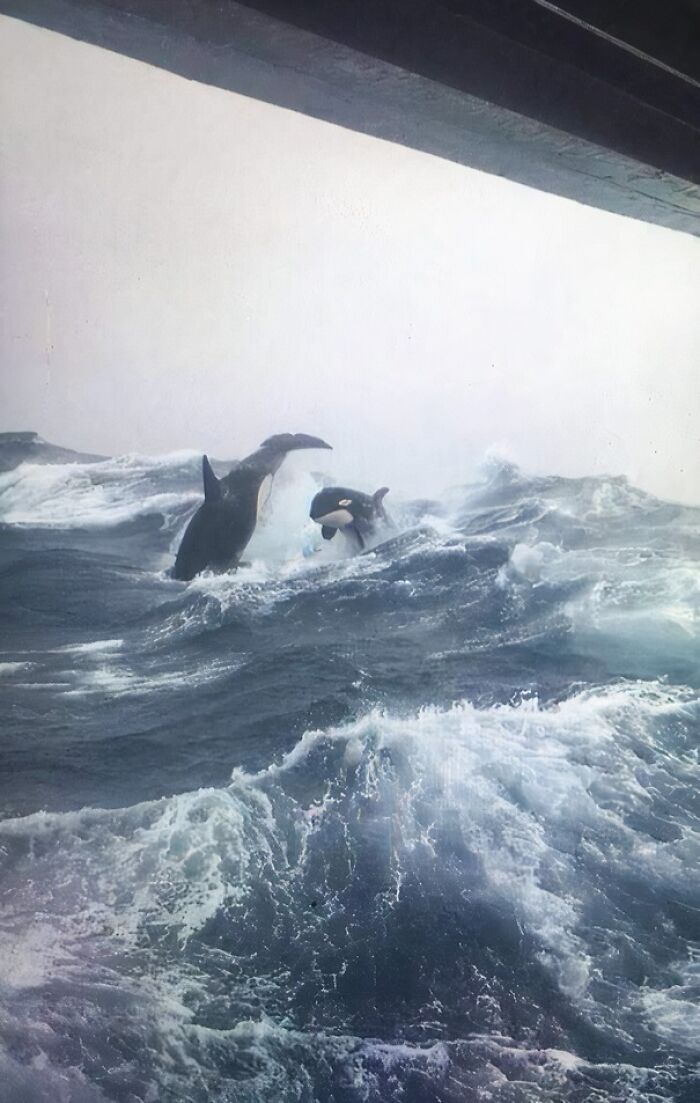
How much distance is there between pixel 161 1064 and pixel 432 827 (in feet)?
2.87

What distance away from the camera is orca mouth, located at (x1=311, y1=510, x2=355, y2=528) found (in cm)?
235

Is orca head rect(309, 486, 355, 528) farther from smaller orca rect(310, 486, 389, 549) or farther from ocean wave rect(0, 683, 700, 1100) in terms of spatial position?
ocean wave rect(0, 683, 700, 1100)

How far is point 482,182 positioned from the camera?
245 centimetres

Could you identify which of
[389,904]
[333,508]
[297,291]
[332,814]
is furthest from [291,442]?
[389,904]

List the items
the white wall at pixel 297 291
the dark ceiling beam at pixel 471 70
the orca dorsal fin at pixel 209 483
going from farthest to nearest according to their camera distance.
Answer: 1. the orca dorsal fin at pixel 209 483
2. the white wall at pixel 297 291
3. the dark ceiling beam at pixel 471 70

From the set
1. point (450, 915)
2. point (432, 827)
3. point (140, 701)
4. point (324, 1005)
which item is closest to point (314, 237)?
point (140, 701)

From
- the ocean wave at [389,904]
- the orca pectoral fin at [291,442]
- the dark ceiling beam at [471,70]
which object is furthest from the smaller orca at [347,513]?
the dark ceiling beam at [471,70]

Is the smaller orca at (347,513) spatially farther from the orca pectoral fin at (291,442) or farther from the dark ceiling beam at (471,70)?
the dark ceiling beam at (471,70)

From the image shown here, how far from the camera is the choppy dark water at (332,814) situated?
202 cm

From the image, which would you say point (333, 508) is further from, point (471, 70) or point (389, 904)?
point (471, 70)

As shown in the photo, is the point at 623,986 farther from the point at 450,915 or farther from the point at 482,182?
the point at 482,182

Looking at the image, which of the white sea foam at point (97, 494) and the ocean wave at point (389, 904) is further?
the white sea foam at point (97, 494)

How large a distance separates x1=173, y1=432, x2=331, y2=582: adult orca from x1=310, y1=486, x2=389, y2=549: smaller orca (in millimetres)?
164

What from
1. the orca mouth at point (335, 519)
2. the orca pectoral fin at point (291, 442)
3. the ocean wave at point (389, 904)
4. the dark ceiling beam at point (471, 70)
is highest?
the dark ceiling beam at point (471, 70)
